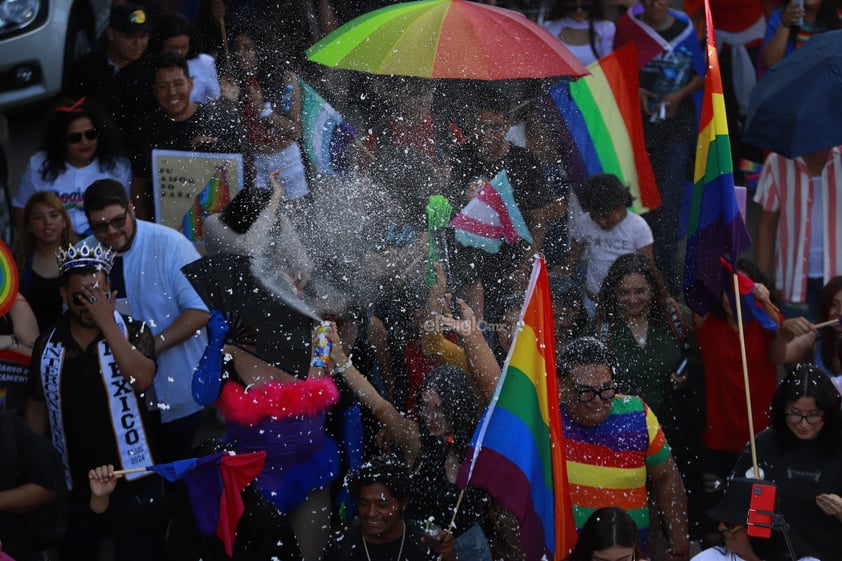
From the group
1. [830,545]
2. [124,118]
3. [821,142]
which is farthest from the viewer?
[124,118]

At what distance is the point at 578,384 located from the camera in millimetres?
6680

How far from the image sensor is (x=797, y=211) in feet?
28.5

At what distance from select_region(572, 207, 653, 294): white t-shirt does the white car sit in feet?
11.1

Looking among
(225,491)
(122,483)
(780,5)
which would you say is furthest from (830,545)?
(780,5)

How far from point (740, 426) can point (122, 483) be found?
9.08ft

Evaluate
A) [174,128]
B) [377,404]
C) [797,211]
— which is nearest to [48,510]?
[377,404]

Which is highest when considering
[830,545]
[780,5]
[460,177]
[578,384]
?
[780,5]

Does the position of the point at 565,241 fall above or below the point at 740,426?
above

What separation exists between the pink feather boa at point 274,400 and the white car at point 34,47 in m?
3.36

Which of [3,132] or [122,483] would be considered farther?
[3,132]

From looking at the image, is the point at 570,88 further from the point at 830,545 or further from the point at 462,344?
the point at 830,545

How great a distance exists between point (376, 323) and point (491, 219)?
801 millimetres

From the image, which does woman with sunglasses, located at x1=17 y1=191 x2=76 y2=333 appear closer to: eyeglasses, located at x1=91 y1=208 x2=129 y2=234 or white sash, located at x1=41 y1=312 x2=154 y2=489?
eyeglasses, located at x1=91 y1=208 x2=129 y2=234

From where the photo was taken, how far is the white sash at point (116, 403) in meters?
6.95
